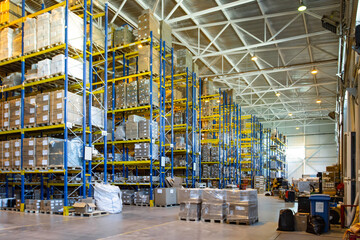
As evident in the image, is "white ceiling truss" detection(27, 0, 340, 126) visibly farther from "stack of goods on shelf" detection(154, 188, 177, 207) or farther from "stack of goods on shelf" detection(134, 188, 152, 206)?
"stack of goods on shelf" detection(134, 188, 152, 206)

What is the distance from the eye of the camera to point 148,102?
13.7 metres

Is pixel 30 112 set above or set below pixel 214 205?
above

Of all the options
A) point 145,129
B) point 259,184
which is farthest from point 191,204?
point 259,184

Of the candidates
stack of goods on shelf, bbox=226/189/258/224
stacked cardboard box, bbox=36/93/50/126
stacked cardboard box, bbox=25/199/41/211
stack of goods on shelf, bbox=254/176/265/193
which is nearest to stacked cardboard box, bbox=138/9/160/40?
stacked cardboard box, bbox=36/93/50/126

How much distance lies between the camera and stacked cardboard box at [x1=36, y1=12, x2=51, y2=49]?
1121cm

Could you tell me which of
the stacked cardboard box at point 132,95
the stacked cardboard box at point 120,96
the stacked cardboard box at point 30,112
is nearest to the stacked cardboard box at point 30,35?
the stacked cardboard box at point 30,112

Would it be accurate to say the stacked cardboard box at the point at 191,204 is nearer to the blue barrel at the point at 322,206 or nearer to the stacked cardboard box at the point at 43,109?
the blue barrel at the point at 322,206

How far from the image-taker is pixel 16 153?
11.4 m

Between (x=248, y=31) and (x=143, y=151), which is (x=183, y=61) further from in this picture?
(x=143, y=151)

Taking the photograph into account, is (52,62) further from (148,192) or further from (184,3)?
(184,3)

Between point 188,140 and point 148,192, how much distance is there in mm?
4135

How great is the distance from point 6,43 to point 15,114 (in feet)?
9.45

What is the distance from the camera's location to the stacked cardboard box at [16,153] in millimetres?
11287

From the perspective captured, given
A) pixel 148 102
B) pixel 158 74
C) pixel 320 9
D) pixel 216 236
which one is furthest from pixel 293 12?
pixel 216 236
